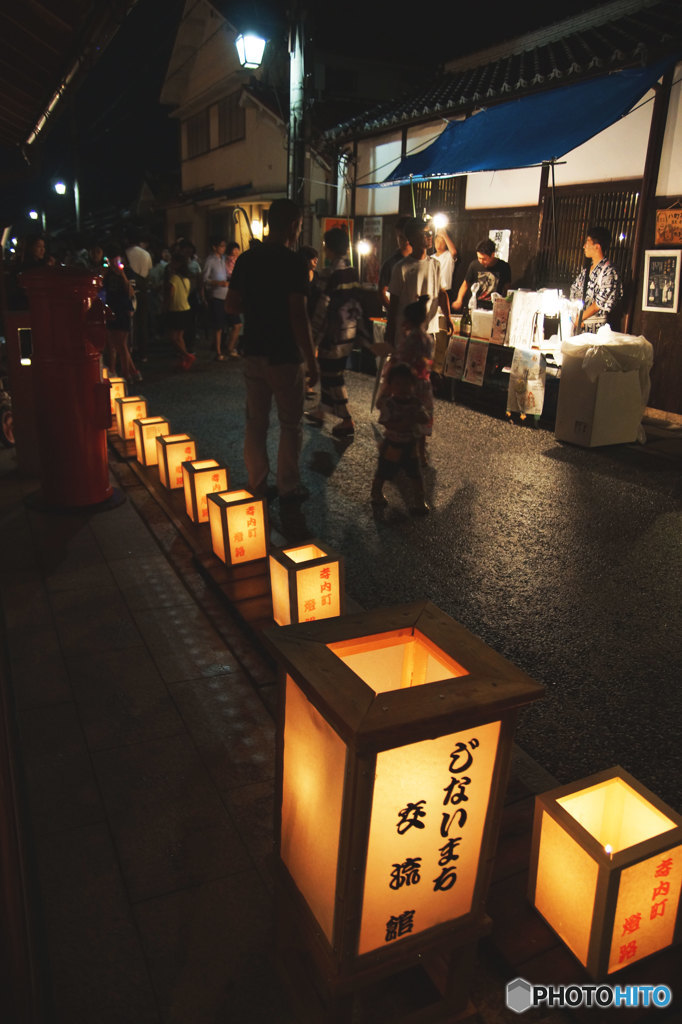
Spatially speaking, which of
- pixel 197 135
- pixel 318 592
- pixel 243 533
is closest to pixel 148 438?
pixel 243 533

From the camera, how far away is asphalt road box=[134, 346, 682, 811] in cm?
371

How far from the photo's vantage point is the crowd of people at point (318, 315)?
5953 millimetres

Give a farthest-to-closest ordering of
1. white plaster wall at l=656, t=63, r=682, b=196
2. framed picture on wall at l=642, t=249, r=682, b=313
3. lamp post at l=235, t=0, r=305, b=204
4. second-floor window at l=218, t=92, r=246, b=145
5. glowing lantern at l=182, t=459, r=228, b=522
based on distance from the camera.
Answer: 1. second-floor window at l=218, t=92, r=246, b=145
2. lamp post at l=235, t=0, r=305, b=204
3. framed picture on wall at l=642, t=249, r=682, b=313
4. white plaster wall at l=656, t=63, r=682, b=196
5. glowing lantern at l=182, t=459, r=228, b=522

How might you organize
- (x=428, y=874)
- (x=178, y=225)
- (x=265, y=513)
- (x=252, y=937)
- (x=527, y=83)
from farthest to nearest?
(x=178, y=225)
(x=527, y=83)
(x=265, y=513)
(x=252, y=937)
(x=428, y=874)

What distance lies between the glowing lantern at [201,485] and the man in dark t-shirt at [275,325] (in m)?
0.58

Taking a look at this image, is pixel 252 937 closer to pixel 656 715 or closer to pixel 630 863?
pixel 630 863

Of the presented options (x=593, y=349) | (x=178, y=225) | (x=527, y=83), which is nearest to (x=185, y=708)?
(x=593, y=349)

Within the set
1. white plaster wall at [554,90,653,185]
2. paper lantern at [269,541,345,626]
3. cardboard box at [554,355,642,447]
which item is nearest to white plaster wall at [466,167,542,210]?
white plaster wall at [554,90,653,185]

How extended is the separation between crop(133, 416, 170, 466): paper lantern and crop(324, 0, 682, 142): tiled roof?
7557mm

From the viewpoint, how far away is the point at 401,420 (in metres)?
6.16

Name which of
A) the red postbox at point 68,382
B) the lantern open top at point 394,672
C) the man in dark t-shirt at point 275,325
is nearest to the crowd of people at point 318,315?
the man in dark t-shirt at point 275,325

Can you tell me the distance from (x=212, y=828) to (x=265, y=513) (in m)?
2.64

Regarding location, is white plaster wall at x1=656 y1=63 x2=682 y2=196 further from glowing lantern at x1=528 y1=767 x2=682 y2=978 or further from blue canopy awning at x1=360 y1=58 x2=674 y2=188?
glowing lantern at x1=528 y1=767 x2=682 y2=978

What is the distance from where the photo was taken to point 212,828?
9.40 feet
